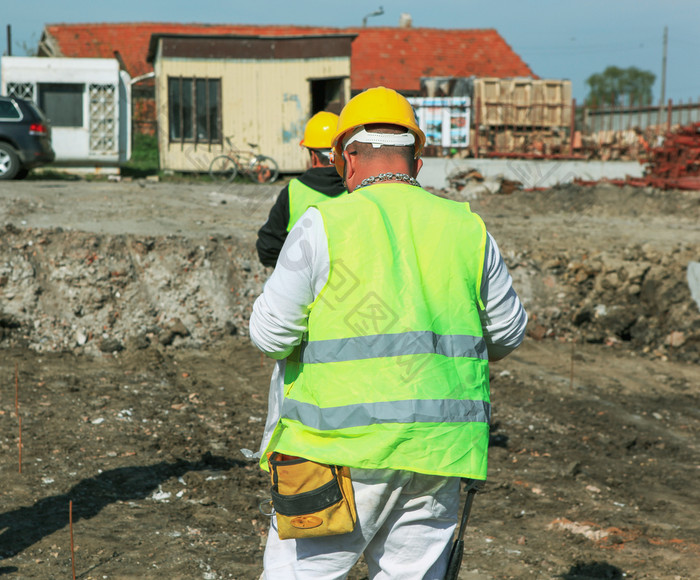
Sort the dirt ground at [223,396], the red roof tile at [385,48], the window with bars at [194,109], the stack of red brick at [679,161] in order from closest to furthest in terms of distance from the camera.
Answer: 1. the dirt ground at [223,396]
2. the stack of red brick at [679,161]
3. the window with bars at [194,109]
4. the red roof tile at [385,48]

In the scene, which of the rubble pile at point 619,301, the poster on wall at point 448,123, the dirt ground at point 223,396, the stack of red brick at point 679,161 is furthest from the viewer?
the poster on wall at point 448,123

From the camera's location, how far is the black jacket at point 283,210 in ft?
14.5

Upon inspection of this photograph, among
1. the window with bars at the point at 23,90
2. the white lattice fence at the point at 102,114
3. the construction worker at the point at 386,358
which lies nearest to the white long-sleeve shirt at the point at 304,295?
the construction worker at the point at 386,358

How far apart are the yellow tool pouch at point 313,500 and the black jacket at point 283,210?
241 centimetres

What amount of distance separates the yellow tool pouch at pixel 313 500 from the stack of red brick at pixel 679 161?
598 inches

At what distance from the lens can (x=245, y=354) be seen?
8445 millimetres

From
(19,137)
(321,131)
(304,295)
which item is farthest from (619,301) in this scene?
(19,137)

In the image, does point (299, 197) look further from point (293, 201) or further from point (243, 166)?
point (243, 166)

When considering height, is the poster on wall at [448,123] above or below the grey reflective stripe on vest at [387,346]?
above

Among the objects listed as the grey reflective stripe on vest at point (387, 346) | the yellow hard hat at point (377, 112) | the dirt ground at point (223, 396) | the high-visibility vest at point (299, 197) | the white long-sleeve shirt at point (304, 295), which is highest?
the yellow hard hat at point (377, 112)

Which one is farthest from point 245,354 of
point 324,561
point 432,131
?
point 432,131

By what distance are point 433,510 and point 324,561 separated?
0.34 metres

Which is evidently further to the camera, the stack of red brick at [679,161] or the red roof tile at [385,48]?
the red roof tile at [385,48]

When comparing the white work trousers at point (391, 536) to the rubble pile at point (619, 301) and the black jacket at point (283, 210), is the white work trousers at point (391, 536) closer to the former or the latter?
→ the black jacket at point (283, 210)
